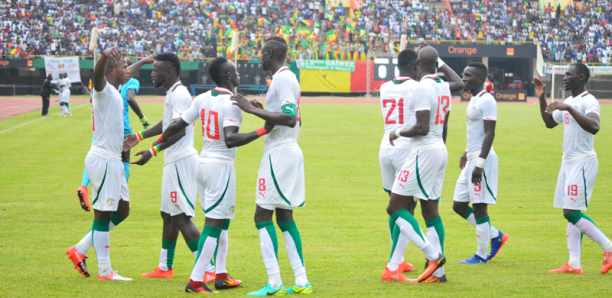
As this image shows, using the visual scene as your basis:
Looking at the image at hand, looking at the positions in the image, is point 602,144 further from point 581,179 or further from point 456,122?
point 581,179

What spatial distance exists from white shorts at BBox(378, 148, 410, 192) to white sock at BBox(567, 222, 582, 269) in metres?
2.03

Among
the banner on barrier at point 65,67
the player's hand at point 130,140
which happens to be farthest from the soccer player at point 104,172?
the banner on barrier at point 65,67

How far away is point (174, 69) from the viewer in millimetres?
6156

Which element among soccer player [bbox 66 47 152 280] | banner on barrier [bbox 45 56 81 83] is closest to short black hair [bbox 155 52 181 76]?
soccer player [bbox 66 47 152 280]

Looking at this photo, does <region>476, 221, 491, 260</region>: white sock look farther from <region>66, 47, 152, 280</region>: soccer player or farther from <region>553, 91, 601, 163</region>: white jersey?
<region>66, 47, 152, 280</region>: soccer player

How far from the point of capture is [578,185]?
6.24 metres

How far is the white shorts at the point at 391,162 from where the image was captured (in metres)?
6.32

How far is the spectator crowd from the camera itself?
1907 inches

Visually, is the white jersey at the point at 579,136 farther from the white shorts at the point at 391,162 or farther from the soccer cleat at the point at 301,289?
the soccer cleat at the point at 301,289

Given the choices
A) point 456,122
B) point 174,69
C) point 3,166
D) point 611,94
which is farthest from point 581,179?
point 611,94

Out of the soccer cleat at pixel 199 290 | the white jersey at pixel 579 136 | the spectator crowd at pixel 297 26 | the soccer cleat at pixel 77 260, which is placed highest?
the spectator crowd at pixel 297 26

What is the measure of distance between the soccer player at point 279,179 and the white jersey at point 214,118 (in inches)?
9.3

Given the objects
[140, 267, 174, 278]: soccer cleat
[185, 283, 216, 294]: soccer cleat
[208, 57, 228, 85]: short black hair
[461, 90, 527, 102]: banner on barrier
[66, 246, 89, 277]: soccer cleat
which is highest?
[208, 57, 228, 85]: short black hair

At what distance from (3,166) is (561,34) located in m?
51.7
